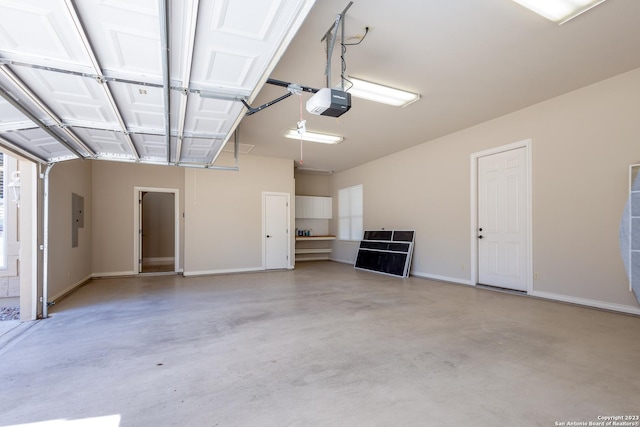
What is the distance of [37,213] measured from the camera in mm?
3910

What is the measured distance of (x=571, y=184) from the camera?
442 centimetres

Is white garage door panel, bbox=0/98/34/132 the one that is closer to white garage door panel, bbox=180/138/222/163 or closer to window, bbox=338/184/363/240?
white garage door panel, bbox=180/138/222/163

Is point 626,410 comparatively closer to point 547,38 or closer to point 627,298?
point 627,298

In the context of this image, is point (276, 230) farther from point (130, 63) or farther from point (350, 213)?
point (130, 63)

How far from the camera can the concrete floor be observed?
1.92 meters

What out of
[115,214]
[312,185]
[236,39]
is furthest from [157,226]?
[236,39]

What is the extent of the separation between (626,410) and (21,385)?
4.11 m

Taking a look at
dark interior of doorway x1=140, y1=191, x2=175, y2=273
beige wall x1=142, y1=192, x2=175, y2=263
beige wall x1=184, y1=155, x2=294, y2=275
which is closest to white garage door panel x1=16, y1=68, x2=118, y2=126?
beige wall x1=184, y1=155, x2=294, y2=275

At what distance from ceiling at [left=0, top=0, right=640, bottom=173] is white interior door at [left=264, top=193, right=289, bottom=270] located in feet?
9.85

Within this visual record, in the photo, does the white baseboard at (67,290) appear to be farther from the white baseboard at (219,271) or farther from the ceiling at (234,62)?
the ceiling at (234,62)

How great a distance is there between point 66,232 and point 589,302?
8127mm

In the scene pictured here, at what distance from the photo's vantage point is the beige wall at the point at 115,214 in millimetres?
7203

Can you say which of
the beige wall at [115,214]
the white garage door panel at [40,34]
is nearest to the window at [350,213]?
the beige wall at [115,214]

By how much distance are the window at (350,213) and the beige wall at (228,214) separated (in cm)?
227
